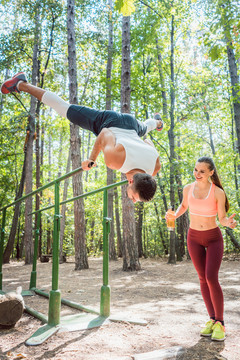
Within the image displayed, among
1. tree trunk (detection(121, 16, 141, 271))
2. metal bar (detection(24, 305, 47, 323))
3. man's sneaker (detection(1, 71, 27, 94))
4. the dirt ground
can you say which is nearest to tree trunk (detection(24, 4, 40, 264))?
tree trunk (detection(121, 16, 141, 271))

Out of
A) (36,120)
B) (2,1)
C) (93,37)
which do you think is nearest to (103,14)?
(93,37)

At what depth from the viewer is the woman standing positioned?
2.53m

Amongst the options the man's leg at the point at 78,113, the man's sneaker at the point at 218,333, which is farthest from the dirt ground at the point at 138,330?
the man's leg at the point at 78,113

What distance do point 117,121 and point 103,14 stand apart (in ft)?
28.8

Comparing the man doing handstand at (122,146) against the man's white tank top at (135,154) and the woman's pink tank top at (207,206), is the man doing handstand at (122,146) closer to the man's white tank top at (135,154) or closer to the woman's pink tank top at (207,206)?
the man's white tank top at (135,154)

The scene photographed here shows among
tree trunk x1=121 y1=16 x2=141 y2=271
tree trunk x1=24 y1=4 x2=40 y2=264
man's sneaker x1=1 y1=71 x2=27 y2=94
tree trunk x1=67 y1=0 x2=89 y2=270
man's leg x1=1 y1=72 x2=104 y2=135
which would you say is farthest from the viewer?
tree trunk x1=24 y1=4 x2=40 y2=264

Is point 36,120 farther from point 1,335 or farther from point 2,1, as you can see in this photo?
point 1,335

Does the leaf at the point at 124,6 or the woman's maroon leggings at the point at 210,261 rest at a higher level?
the leaf at the point at 124,6

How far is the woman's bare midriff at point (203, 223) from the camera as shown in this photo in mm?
2613

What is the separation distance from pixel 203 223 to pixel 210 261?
1.06 ft

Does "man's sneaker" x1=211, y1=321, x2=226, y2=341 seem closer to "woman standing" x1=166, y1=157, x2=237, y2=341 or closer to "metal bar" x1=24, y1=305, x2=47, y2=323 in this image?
"woman standing" x1=166, y1=157, x2=237, y2=341

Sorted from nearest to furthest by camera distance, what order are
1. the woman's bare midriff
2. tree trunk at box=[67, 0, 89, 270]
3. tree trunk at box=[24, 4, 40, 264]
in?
the woman's bare midriff < tree trunk at box=[67, 0, 89, 270] < tree trunk at box=[24, 4, 40, 264]

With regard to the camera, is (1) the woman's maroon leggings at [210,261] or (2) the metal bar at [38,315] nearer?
(1) the woman's maroon leggings at [210,261]

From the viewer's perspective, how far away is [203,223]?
8.63 feet
